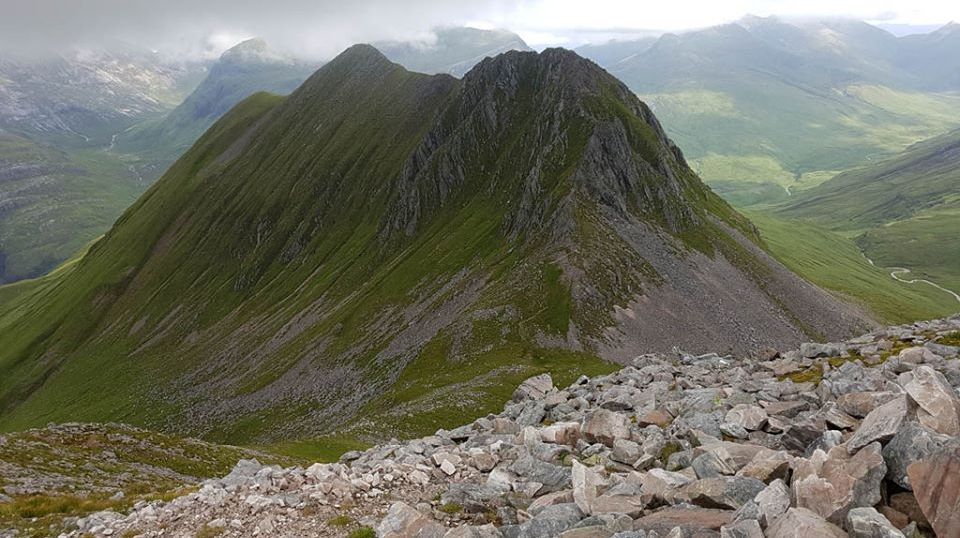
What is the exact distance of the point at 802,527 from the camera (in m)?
12.3

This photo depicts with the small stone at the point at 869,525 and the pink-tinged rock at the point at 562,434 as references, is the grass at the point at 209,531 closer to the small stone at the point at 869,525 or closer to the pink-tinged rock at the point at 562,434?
the pink-tinged rock at the point at 562,434

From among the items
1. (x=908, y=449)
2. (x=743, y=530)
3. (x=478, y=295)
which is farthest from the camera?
(x=478, y=295)

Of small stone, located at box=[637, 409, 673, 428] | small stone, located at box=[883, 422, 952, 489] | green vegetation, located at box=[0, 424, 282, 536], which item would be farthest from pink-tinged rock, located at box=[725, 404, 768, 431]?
green vegetation, located at box=[0, 424, 282, 536]

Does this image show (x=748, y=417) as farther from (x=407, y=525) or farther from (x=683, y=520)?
(x=407, y=525)

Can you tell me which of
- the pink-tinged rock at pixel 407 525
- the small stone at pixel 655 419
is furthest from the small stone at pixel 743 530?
the small stone at pixel 655 419

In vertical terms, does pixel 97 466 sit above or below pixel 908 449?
below

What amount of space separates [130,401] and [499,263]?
11672 cm

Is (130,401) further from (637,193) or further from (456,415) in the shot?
(637,193)

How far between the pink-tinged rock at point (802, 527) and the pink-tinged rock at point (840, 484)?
26.7 inches

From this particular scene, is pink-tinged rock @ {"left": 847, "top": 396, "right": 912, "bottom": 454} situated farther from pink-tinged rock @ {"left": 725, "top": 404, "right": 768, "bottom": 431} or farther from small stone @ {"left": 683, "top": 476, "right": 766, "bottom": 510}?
pink-tinged rock @ {"left": 725, "top": 404, "right": 768, "bottom": 431}

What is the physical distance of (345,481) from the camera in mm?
22312

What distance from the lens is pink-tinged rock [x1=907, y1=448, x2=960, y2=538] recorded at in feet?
39.1

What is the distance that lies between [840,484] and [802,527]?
2247mm

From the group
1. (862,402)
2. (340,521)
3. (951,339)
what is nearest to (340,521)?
(340,521)
